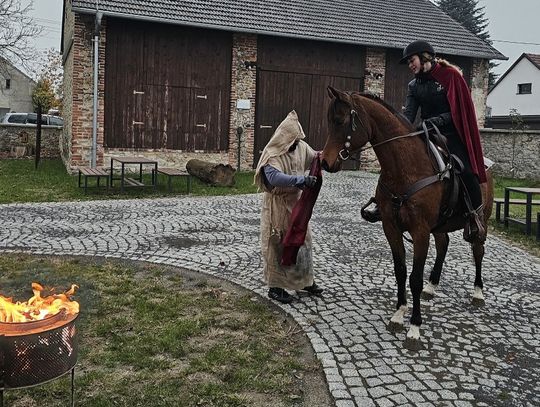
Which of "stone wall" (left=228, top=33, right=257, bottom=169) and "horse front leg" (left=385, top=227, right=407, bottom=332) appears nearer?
"horse front leg" (left=385, top=227, right=407, bottom=332)

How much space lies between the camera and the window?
1577 inches

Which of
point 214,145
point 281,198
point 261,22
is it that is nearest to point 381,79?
point 261,22

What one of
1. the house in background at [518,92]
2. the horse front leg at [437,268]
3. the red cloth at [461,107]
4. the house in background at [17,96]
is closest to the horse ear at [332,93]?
the red cloth at [461,107]

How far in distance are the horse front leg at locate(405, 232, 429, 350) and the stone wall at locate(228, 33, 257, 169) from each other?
12946mm

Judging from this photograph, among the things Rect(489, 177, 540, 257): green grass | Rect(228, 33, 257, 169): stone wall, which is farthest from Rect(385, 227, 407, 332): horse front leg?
Rect(228, 33, 257, 169): stone wall

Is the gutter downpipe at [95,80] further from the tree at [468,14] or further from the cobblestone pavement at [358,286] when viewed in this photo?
the tree at [468,14]

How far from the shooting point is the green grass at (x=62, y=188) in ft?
39.1

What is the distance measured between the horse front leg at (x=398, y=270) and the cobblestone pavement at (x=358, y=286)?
0.33 ft

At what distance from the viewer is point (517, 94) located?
41156 millimetres

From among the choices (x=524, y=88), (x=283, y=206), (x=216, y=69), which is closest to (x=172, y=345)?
(x=283, y=206)

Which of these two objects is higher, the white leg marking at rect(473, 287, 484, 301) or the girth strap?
the girth strap

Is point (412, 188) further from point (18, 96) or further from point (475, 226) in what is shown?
point (18, 96)

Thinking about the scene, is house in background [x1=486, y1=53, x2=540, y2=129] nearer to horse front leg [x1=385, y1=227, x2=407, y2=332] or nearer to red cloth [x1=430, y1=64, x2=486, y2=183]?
red cloth [x1=430, y1=64, x2=486, y2=183]

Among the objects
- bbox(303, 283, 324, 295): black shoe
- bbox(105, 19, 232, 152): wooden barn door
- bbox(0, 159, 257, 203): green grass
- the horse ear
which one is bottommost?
bbox(303, 283, 324, 295): black shoe
